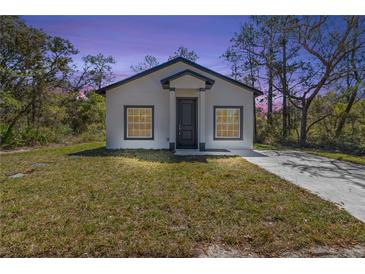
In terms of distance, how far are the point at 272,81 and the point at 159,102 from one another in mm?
9711

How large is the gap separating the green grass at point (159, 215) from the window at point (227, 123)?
→ 4971 mm

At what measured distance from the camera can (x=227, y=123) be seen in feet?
34.6

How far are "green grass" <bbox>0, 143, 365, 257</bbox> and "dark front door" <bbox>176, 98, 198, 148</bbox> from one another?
15.0ft

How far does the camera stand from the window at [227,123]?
10484mm

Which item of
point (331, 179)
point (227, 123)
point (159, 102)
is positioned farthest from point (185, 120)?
point (331, 179)

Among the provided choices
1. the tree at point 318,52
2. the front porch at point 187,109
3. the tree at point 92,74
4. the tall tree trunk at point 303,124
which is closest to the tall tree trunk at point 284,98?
the tree at point 318,52

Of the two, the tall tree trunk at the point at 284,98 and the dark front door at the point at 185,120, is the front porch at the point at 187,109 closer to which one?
the dark front door at the point at 185,120

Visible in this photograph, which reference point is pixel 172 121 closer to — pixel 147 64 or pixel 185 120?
pixel 185 120

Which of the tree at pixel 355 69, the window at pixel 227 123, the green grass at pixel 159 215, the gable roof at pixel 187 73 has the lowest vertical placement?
the green grass at pixel 159 215

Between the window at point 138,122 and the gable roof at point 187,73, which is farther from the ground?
the gable roof at point 187,73

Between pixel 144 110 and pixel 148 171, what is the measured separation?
4.87 metres
